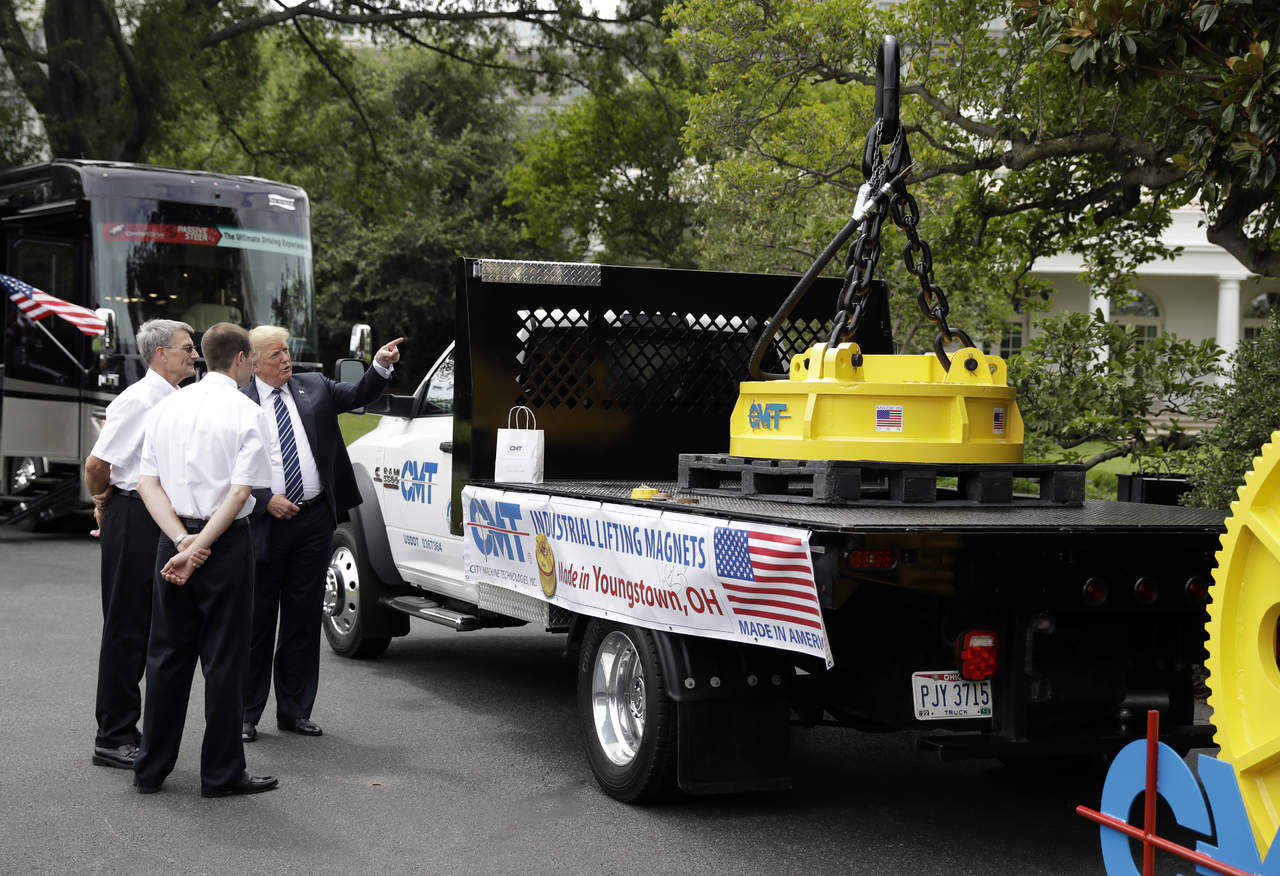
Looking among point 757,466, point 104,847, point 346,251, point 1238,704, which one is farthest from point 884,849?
point 346,251

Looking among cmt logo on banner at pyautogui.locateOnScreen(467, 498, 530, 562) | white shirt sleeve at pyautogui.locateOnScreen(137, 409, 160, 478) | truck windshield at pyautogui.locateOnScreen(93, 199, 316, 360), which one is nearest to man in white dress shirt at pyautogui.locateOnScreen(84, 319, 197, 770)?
white shirt sleeve at pyautogui.locateOnScreen(137, 409, 160, 478)

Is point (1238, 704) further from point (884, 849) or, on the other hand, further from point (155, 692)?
point (155, 692)

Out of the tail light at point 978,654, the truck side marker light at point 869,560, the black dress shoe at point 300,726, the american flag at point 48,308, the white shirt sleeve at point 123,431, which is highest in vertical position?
the american flag at point 48,308

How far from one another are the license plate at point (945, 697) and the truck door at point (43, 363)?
1172 centimetres

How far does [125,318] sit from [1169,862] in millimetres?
12186

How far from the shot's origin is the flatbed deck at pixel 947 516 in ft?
15.4

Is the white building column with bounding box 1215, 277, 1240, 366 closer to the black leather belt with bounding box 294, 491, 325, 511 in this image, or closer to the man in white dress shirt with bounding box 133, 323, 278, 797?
the black leather belt with bounding box 294, 491, 325, 511

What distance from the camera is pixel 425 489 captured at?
8.36 m

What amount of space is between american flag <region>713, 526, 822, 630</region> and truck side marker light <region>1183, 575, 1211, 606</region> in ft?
4.97

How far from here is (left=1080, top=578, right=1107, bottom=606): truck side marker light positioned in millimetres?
4961

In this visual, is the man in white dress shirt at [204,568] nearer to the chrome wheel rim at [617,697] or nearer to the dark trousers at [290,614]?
the dark trousers at [290,614]

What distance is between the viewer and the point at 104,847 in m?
5.23

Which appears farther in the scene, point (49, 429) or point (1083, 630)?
point (49, 429)

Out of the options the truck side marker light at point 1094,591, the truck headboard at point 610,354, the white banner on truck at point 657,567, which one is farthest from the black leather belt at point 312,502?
the truck side marker light at point 1094,591
